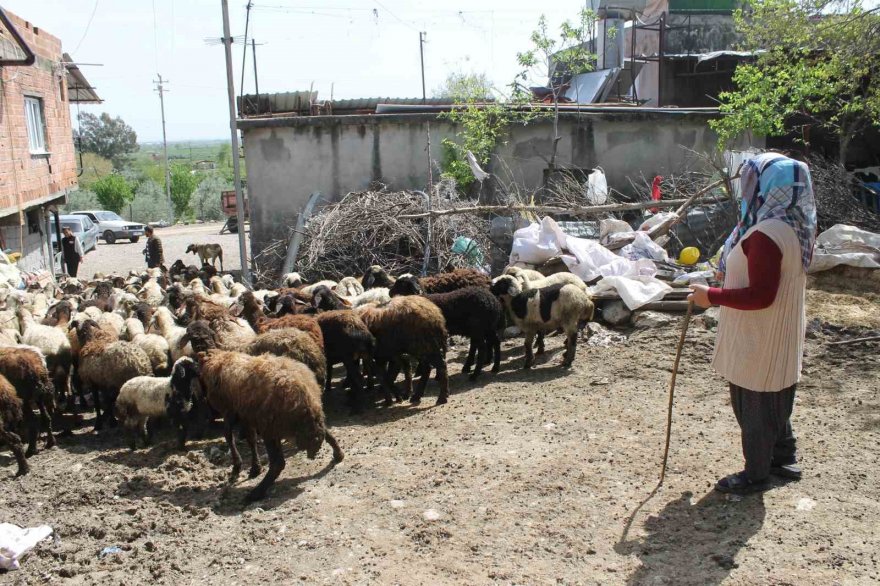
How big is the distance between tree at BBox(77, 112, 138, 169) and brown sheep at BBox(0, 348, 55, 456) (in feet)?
277

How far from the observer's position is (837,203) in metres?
12.5

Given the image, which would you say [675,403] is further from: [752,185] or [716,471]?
[752,185]

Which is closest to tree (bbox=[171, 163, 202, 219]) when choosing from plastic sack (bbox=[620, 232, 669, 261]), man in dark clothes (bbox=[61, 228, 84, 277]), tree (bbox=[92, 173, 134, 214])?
tree (bbox=[92, 173, 134, 214])

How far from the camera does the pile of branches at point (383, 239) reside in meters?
13.6

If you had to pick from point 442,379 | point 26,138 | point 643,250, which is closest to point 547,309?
point 442,379

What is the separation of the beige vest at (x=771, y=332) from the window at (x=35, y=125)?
17.1 meters

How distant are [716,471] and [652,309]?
16.1 feet

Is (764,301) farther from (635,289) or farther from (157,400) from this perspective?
(635,289)

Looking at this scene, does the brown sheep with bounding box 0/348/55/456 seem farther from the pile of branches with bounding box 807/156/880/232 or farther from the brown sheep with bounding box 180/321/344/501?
the pile of branches with bounding box 807/156/880/232

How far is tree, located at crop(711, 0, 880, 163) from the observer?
1145 centimetres

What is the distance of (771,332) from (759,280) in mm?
431

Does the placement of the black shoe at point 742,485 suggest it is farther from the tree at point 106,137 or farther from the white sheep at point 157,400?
the tree at point 106,137

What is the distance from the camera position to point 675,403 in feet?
24.1

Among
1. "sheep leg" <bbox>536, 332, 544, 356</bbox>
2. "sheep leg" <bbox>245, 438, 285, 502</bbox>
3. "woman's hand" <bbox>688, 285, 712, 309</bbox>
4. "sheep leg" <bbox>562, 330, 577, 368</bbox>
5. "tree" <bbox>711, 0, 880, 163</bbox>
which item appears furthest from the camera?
"tree" <bbox>711, 0, 880, 163</bbox>
